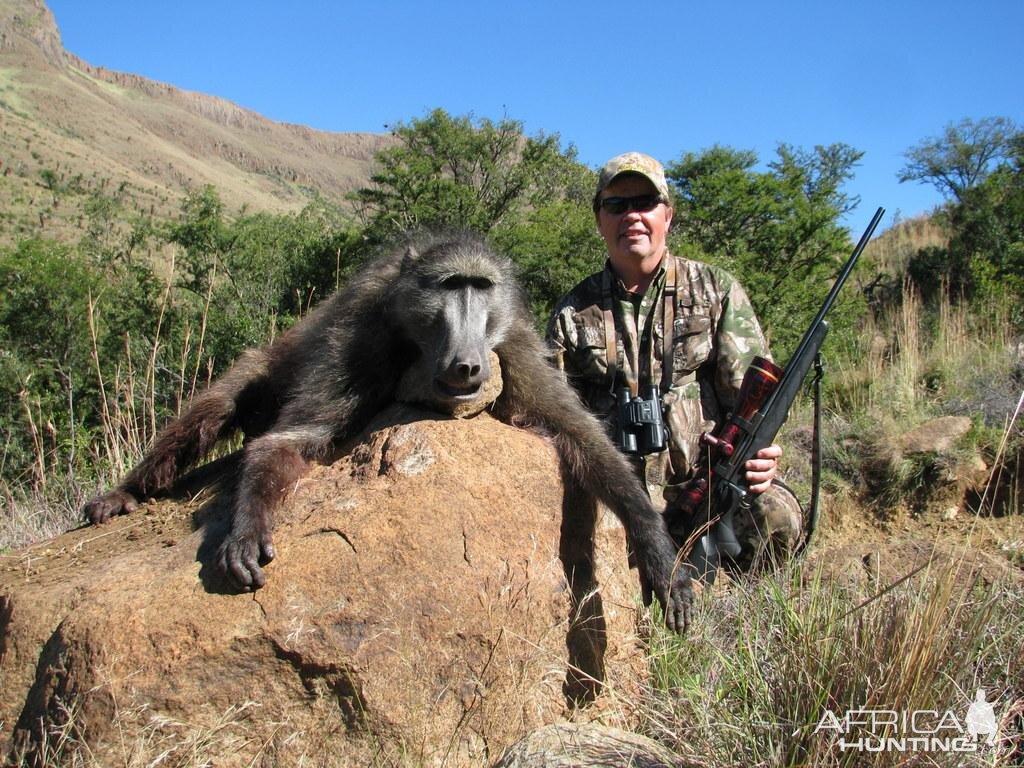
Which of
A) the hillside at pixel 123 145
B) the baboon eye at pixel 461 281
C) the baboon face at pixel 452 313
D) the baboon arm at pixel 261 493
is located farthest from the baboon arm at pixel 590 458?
the hillside at pixel 123 145

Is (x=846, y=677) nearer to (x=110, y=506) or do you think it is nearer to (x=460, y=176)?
(x=110, y=506)

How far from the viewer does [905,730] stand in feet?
6.26

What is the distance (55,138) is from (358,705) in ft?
179

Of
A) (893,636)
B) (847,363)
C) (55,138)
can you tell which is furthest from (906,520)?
(55,138)

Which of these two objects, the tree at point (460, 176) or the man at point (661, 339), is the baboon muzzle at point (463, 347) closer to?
the man at point (661, 339)

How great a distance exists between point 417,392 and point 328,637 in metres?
1.11

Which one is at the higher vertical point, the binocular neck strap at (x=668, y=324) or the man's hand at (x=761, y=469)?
the binocular neck strap at (x=668, y=324)

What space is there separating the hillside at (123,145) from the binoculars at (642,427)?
1107 centimetres

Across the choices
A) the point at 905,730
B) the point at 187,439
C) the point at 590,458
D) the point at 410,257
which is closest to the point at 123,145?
the point at 187,439

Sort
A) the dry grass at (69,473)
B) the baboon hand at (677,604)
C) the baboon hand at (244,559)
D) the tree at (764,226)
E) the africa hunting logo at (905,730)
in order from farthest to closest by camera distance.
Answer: the tree at (764,226) → the dry grass at (69,473) → the baboon hand at (677,604) → the baboon hand at (244,559) → the africa hunting logo at (905,730)

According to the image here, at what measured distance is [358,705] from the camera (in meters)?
2.25

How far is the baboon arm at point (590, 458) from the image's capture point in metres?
2.83

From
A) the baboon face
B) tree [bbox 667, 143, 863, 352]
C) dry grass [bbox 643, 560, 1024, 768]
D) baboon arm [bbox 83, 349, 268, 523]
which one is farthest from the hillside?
dry grass [bbox 643, 560, 1024, 768]

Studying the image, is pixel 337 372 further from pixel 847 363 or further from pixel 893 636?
pixel 847 363
